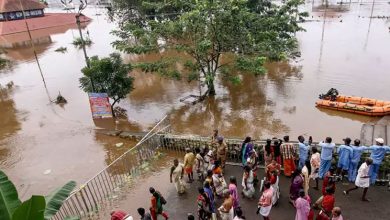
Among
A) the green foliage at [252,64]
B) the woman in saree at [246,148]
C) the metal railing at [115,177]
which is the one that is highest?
the green foliage at [252,64]

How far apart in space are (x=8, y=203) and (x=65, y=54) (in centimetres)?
3451

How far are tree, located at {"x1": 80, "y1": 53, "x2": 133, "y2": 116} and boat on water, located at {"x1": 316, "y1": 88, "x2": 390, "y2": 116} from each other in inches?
391

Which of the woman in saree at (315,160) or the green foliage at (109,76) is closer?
the woman in saree at (315,160)

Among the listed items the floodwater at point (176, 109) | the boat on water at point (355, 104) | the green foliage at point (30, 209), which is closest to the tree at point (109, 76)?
the floodwater at point (176, 109)

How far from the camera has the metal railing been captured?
9820 millimetres

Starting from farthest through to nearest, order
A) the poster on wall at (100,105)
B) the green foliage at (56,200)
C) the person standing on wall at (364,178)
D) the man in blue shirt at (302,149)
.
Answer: the poster on wall at (100,105), the man in blue shirt at (302,149), the person standing on wall at (364,178), the green foliage at (56,200)

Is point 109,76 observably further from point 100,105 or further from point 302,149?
point 302,149

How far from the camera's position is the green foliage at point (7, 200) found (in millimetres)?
4410

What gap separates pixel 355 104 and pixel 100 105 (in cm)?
1263

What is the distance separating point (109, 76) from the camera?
1672 cm

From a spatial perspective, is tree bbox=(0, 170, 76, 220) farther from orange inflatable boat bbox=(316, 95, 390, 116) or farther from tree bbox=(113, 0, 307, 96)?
orange inflatable boat bbox=(316, 95, 390, 116)

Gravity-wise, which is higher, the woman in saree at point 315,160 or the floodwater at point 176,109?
the woman in saree at point 315,160

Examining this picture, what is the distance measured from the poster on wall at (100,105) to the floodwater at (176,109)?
56 centimetres

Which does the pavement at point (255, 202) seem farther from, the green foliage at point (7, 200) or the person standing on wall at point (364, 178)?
the green foliage at point (7, 200)
